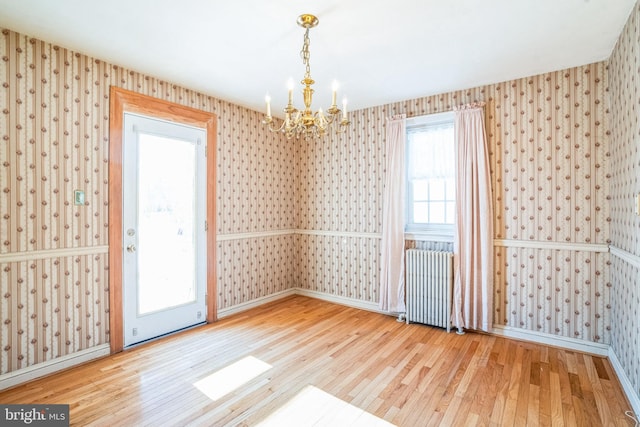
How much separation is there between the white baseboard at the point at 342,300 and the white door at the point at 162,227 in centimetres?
173

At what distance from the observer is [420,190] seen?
4172mm

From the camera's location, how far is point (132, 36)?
2.60 m

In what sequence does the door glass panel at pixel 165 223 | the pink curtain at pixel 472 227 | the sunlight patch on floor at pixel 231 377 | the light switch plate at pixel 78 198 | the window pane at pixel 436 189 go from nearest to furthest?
the sunlight patch on floor at pixel 231 377, the light switch plate at pixel 78 198, the door glass panel at pixel 165 223, the pink curtain at pixel 472 227, the window pane at pixel 436 189

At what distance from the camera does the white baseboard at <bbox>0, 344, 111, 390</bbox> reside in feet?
8.23

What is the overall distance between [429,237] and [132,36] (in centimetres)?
363

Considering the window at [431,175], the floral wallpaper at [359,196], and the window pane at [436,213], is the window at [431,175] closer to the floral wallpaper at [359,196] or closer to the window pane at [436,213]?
the window pane at [436,213]

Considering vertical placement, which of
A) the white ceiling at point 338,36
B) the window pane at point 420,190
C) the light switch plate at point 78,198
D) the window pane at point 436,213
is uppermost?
the white ceiling at point 338,36

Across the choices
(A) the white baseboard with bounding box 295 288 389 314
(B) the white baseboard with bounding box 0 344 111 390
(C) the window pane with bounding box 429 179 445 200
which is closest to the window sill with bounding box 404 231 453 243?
(C) the window pane with bounding box 429 179 445 200

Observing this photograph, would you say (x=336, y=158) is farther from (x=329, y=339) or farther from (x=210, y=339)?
(x=210, y=339)

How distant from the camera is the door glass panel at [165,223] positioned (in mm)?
3379

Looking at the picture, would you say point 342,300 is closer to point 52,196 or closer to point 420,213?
point 420,213

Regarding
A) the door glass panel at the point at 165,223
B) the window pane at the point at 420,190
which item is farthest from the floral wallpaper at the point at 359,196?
the window pane at the point at 420,190

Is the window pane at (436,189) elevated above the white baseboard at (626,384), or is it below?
above

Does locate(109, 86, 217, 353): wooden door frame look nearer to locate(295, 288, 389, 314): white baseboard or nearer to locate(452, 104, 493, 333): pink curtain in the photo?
locate(295, 288, 389, 314): white baseboard
